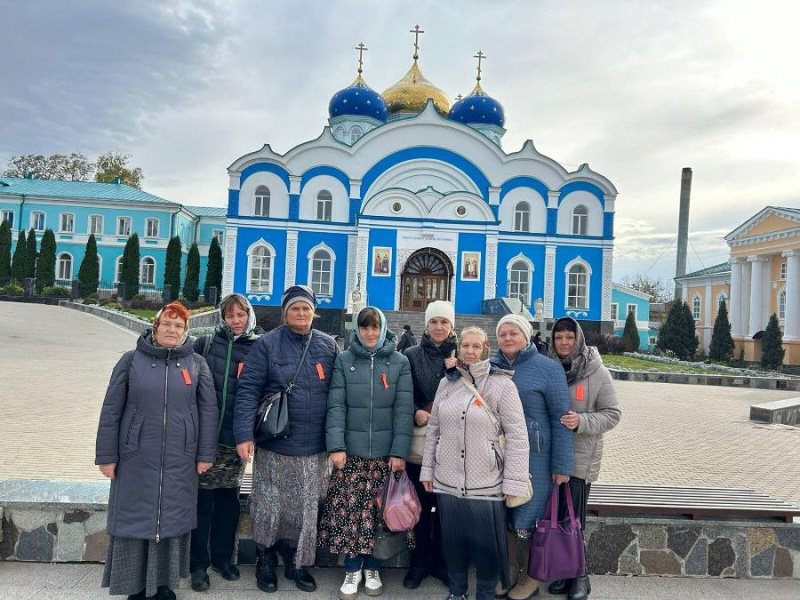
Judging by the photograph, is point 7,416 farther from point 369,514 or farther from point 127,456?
point 369,514

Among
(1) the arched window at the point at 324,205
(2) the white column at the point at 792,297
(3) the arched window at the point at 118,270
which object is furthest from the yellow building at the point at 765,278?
(3) the arched window at the point at 118,270

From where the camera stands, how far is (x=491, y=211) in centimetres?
2519

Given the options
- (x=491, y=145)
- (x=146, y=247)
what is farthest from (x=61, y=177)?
(x=491, y=145)

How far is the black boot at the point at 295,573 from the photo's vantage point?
12.7 feet

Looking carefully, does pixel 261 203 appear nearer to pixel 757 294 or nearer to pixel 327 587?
pixel 327 587

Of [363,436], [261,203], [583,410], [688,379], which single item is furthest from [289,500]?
[261,203]

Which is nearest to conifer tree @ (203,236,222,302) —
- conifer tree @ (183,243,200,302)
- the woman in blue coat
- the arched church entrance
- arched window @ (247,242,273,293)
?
conifer tree @ (183,243,200,302)

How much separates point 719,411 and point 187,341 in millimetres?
11980

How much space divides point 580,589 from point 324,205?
76.6ft

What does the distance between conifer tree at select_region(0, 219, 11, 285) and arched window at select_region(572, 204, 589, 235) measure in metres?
30.6

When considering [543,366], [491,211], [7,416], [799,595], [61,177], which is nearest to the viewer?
[543,366]

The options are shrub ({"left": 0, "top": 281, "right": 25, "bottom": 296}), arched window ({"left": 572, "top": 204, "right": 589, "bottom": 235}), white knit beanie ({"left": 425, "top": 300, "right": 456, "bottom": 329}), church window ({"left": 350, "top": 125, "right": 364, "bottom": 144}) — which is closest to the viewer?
white knit beanie ({"left": 425, "top": 300, "right": 456, "bottom": 329})

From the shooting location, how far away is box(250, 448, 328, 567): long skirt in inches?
152

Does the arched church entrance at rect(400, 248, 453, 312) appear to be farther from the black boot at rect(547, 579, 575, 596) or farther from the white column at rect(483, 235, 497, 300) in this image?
the black boot at rect(547, 579, 575, 596)
